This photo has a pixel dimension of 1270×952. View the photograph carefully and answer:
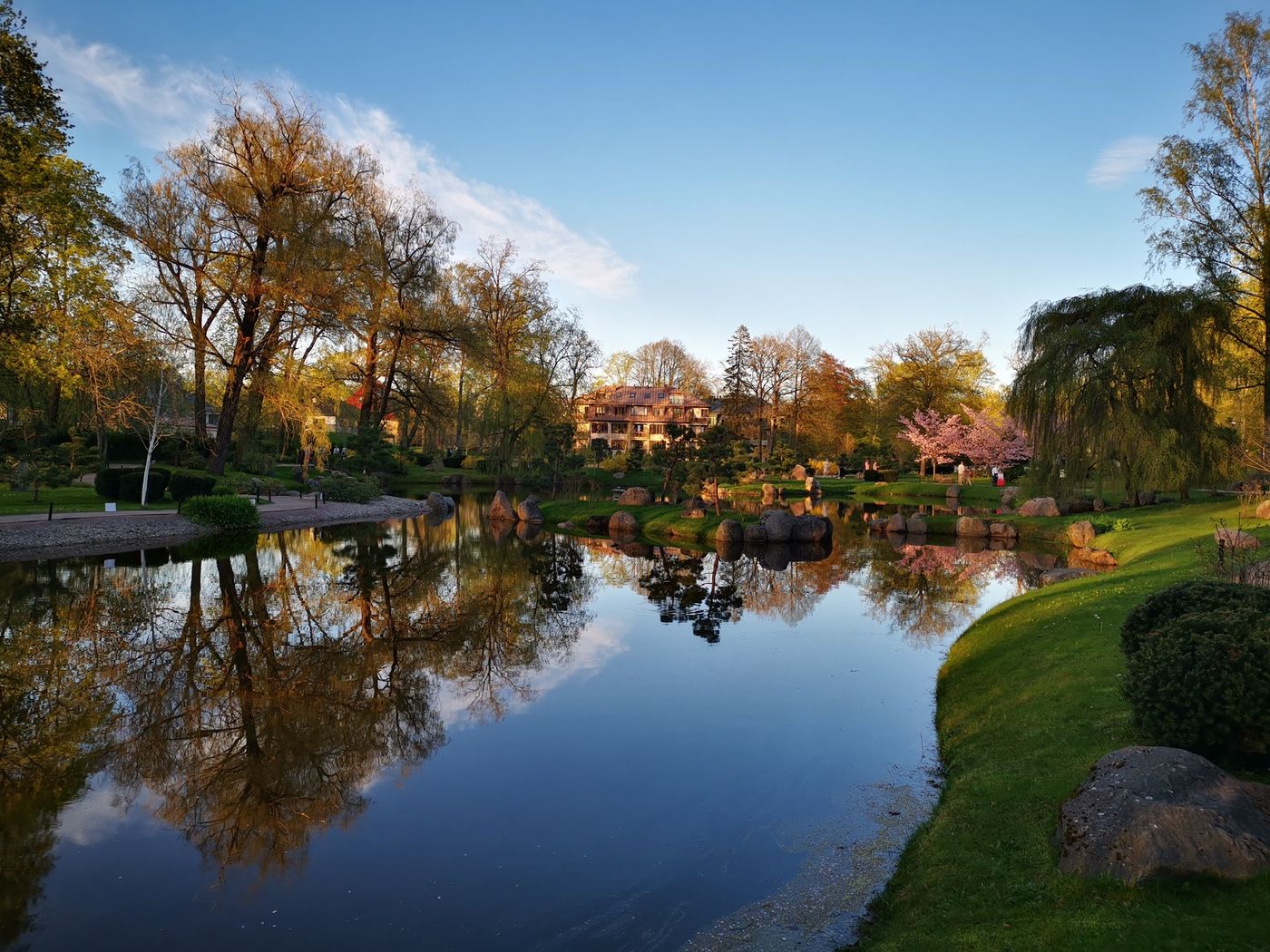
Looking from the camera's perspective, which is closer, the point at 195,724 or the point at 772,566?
the point at 195,724

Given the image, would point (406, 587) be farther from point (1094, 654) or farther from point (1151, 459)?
point (1151, 459)

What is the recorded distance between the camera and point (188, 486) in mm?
29047

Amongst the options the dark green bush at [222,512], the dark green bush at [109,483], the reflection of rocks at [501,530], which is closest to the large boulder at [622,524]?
the reflection of rocks at [501,530]

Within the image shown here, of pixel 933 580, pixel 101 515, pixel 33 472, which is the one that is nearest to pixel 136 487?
pixel 33 472

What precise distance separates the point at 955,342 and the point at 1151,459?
4022cm

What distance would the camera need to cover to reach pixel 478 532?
31.1 meters

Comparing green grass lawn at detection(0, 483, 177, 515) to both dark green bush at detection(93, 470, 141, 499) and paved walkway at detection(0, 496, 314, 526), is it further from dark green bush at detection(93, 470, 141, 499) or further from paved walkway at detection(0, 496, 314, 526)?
paved walkway at detection(0, 496, 314, 526)

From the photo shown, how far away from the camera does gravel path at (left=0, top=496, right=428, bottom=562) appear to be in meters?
21.4

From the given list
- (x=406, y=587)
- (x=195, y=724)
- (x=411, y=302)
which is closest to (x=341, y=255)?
(x=411, y=302)

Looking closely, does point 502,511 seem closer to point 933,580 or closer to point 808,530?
point 808,530

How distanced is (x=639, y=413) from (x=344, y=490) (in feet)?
205

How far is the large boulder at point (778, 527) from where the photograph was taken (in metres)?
28.9

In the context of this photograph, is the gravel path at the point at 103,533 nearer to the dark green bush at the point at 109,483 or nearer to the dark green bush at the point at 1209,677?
the dark green bush at the point at 109,483

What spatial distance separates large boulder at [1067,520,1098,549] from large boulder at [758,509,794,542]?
10.3 m
